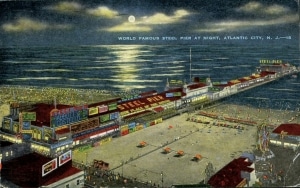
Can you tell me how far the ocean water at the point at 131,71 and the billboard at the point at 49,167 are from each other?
38.0 metres

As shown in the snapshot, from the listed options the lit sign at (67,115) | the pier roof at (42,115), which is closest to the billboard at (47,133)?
the lit sign at (67,115)

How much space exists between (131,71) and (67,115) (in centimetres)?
5890

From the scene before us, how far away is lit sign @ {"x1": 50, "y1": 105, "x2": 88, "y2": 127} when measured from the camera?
4350 cm

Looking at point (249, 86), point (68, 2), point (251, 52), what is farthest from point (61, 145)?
point (251, 52)

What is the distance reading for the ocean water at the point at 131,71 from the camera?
251 ft

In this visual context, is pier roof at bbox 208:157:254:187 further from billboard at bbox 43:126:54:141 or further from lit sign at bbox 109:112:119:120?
lit sign at bbox 109:112:119:120

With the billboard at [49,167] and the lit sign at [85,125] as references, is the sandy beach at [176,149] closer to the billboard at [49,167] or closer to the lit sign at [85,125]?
the lit sign at [85,125]

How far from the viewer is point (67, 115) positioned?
4500cm

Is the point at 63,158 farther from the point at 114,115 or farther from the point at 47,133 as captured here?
the point at 114,115

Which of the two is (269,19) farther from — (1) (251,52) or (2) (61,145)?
(1) (251,52)

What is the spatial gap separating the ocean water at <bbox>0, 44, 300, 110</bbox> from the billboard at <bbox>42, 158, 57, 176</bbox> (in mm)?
38036

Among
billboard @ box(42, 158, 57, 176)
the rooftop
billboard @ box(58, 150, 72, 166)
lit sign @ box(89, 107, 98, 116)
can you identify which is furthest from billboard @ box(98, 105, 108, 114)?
billboard @ box(42, 158, 57, 176)

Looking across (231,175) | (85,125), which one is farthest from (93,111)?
(231,175)

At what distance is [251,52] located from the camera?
140 metres
